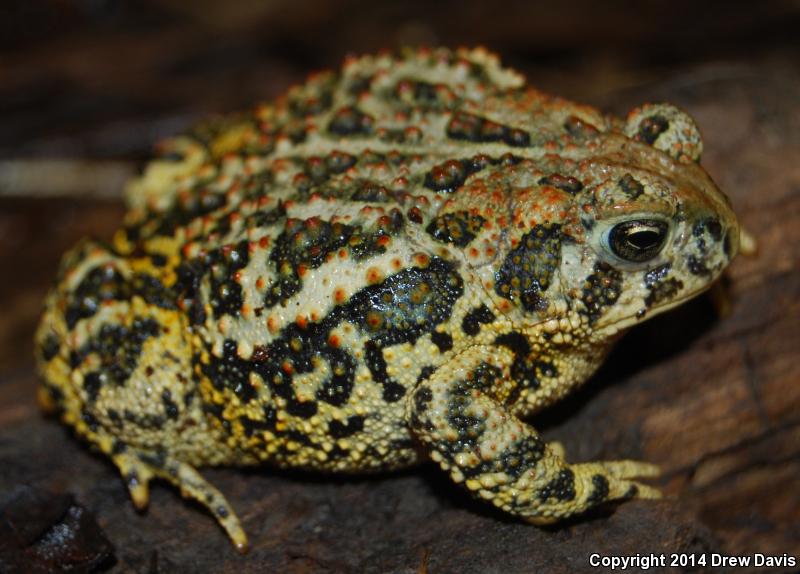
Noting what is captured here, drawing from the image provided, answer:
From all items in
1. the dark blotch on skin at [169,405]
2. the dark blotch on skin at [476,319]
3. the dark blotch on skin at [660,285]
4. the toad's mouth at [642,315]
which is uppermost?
the dark blotch on skin at [660,285]

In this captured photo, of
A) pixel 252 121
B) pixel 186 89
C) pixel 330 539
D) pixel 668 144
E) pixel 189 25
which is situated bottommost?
pixel 330 539

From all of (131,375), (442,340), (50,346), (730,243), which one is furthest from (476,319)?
(50,346)

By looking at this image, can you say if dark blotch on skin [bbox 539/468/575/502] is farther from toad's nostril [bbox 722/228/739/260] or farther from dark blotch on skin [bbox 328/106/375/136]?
dark blotch on skin [bbox 328/106/375/136]

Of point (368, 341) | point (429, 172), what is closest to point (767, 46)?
point (429, 172)

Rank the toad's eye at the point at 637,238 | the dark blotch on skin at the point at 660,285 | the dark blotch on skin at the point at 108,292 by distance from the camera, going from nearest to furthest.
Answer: the toad's eye at the point at 637,238 → the dark blotch on skin at the point at 660,285 → the dark blotch on skin at the point at 108,292

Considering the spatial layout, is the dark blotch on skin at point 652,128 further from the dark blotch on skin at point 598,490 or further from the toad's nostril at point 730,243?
the dark blotch on skin at point 598,490

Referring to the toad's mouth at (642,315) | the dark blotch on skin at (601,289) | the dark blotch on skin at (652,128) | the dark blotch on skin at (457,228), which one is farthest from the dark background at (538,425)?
the dark blotch on skin at (457,228)

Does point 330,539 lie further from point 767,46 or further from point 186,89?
point 767,46

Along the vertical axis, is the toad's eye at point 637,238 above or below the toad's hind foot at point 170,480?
above

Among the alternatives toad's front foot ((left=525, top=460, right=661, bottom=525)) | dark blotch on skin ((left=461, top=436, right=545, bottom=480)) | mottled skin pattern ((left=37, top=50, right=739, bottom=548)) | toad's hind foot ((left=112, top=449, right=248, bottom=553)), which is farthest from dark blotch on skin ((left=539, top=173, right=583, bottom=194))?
toad's hind foot ((left=112, top=449, right=248, bottom=553))
